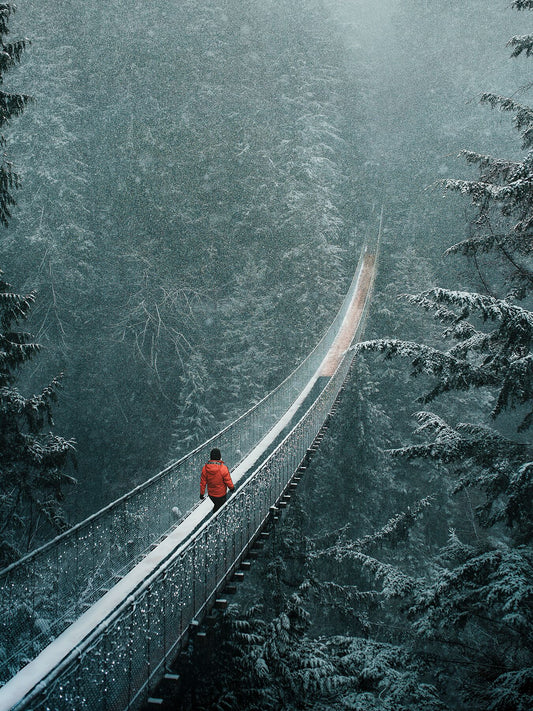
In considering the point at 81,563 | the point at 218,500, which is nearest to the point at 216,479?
the point at 218,500

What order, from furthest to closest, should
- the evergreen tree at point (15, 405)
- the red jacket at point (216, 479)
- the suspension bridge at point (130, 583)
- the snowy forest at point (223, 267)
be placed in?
the snowy forest at point (223, 267), the evergreen tree at point (15, 405), the red jacket at point (216, 479), the suspension bridge at point (130, 583)

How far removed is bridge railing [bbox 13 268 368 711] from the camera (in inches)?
106

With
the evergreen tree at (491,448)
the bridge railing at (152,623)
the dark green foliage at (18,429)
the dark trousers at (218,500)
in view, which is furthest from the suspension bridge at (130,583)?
the evergreen tree at (491,448)

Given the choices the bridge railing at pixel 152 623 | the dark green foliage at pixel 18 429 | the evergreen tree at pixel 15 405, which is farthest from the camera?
the dark green foliage at pixel 18 429

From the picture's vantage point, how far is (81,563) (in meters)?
5.11

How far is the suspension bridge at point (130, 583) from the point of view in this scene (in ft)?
9.45

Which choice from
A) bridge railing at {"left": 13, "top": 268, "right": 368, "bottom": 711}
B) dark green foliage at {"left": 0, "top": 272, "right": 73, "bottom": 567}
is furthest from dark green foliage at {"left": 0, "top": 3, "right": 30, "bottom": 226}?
bridge railing at {"left": 13, "top": 268, "right": 368, "bottom": 711}

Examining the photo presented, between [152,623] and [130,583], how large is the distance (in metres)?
0.66

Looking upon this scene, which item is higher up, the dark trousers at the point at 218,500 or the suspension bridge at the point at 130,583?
the dark trousers at the point at 218,500

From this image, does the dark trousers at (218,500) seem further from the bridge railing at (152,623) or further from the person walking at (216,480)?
the bridge railing at (152,623)

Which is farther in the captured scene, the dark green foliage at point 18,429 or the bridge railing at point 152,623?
the dark green foliage at point 18,429

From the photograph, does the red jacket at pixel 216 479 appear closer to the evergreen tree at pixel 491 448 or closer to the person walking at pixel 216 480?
the person walking at pixel 216 480

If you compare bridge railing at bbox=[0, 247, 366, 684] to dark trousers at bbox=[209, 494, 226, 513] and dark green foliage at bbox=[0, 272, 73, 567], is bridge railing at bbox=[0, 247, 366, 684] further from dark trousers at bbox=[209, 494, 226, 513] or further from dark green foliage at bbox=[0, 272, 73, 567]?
dark green foliage at bbox=[0, 272, 73, 567]

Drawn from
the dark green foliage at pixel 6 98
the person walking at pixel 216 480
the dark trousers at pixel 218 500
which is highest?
the dark green foliage at pixel 6 98
